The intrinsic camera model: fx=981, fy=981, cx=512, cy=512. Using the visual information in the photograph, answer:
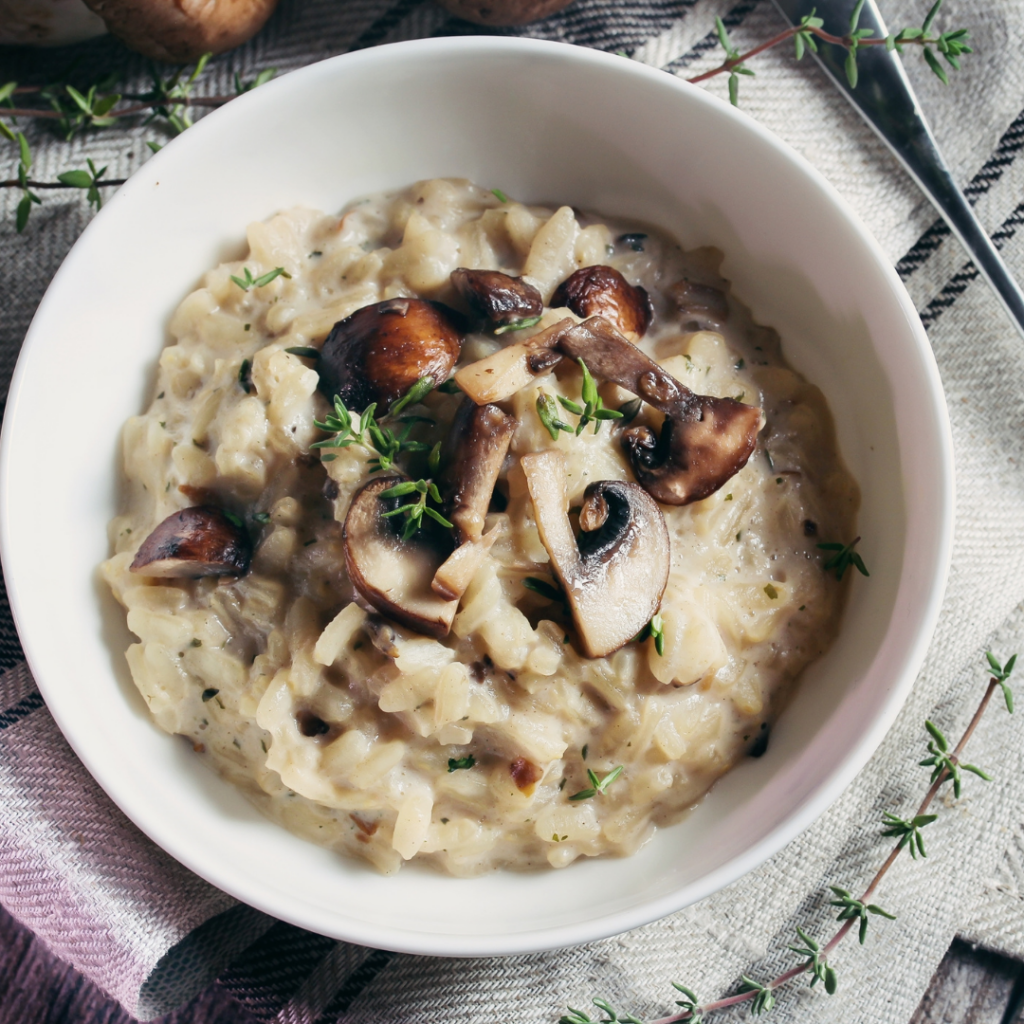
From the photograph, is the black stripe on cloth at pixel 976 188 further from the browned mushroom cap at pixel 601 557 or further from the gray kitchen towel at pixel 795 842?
the browned mushroom cap at pixel 601 557

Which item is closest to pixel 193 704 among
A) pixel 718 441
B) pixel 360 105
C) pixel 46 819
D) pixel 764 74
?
pixel 46 819

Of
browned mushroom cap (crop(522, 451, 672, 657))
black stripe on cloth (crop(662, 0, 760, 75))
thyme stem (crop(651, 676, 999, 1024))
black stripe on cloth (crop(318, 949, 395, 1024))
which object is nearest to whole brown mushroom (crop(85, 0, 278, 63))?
black stripe on cloth (crop(662, 0, 760, 75))

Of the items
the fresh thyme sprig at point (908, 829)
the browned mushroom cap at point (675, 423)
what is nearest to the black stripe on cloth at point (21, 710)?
the browned mushroom cap at point (675, 423)

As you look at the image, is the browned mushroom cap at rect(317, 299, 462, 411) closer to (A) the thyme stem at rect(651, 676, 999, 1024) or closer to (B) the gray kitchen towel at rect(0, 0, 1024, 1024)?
(B) the gray kitchen towel at rect(0, 0, 1024, 1024)

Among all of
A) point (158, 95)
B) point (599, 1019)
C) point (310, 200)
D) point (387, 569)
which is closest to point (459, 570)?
point (387, 569)

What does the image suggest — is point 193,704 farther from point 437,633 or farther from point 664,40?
point 664,40

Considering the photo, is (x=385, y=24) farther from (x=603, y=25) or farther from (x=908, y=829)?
(x=908, y=829)
